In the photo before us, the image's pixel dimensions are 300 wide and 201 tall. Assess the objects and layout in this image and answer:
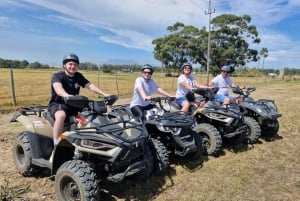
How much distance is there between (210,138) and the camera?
6086mm

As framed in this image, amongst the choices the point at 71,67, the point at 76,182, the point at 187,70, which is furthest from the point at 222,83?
the point at 76,182

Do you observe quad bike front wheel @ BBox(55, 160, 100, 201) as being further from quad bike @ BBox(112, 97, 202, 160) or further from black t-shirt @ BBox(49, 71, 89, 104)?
quad bike @ BBox(112, 97, 202, 160)

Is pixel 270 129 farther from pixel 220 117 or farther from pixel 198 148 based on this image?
pixel 198 148

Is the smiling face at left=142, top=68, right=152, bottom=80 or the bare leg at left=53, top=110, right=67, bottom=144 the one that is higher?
the smiling face at left=142, top=68, right=152, bottom=80

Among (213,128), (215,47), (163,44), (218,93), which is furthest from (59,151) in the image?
(163,44)

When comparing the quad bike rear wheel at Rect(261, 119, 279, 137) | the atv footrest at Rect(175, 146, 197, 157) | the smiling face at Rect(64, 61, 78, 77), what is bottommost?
the quad bike rear wheel at Rect(261, 119, 279, 137)

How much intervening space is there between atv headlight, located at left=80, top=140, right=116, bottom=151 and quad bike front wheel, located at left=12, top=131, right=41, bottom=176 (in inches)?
59.9

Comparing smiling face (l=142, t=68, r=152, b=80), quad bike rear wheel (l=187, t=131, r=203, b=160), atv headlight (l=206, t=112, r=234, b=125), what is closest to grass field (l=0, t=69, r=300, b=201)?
quad bike rear wheel (l=187, t=131, r=203, b=160)

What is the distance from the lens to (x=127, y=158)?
3.75 m

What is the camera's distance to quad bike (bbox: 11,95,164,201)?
361 cm

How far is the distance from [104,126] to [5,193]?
156cm

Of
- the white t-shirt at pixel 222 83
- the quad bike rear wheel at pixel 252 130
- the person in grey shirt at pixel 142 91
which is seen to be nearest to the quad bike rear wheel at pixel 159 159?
the person in grey shirt at pixel 142 91

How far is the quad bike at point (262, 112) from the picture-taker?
7031 millimetres

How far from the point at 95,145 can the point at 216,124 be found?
350 cm
